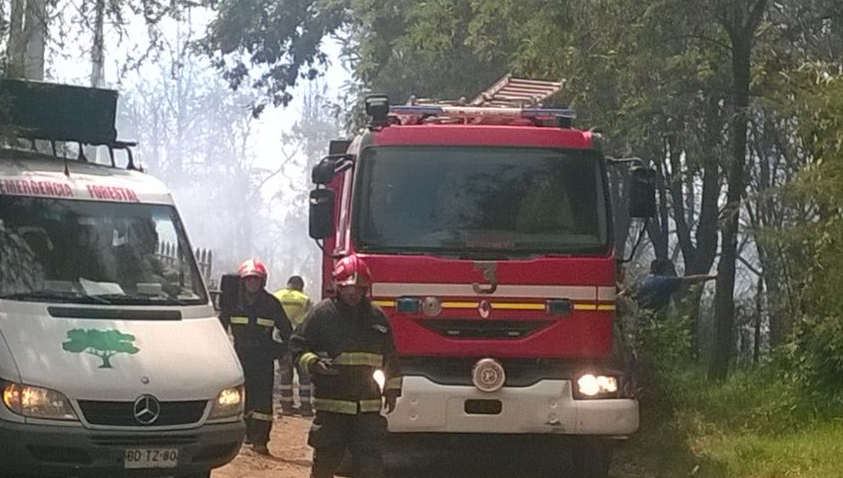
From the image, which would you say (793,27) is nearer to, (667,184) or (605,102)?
(605,102)

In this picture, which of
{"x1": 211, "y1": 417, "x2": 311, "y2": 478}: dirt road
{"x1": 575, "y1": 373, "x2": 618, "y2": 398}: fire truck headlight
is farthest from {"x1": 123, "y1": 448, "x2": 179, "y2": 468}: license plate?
{"x1": 575, "y1": 373, "x2": 618, "y2": 398}: fire truck headlight

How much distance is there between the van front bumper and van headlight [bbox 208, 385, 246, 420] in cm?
9

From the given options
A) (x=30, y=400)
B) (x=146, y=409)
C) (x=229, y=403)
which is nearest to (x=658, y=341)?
(x=229, y=403)

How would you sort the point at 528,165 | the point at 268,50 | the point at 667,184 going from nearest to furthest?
the point at 528,165 → the point at 667,184 → the point at 268,50

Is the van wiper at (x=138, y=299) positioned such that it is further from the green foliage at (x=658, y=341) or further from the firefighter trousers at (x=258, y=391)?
the green foliage at (x=658, y=341)

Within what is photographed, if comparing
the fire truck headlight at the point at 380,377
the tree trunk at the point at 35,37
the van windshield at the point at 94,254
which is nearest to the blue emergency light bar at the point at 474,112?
the van windshield at the point at 94,254

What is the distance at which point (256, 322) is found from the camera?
1145cm

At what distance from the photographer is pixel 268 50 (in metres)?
29.2

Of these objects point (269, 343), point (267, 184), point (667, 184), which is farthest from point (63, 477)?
point (267, 184)

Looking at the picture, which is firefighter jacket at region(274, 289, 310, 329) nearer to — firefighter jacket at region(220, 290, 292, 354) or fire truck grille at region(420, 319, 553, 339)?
firefighter jacket at region(220, 290, 292, 354)

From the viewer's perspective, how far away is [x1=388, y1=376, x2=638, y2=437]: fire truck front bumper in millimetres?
9781

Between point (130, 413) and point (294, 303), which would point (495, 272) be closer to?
point (130, 413)

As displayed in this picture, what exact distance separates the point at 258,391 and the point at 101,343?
3592 mm

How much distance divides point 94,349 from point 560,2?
31.5 ft
